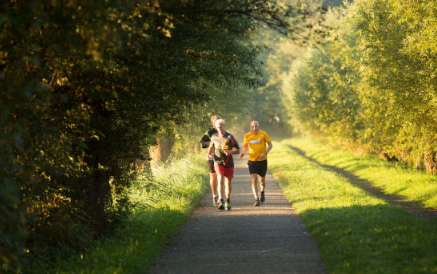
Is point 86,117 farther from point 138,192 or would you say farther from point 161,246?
point 138,192

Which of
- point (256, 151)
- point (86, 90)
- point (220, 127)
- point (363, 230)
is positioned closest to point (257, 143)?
point (256, 151)

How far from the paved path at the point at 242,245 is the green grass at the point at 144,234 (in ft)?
0.83

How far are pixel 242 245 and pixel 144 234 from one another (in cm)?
197

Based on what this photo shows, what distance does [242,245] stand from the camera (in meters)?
8.83

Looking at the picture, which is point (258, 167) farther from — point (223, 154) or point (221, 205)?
point (221, 205)

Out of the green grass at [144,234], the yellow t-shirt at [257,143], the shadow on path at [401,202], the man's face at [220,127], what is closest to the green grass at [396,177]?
the shadow on path at [401,202]

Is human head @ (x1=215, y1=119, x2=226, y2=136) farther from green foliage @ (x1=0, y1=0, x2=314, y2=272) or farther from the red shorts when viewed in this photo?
green foliage @ (x1=0, y1=0, x2=314, y2=272)

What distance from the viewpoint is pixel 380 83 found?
15.9m

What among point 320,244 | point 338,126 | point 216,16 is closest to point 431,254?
point 320,244

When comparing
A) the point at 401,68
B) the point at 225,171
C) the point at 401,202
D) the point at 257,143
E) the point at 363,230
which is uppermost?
the point at 401,68

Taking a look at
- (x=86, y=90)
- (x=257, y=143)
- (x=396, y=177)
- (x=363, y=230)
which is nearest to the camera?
(x=86, y=90)

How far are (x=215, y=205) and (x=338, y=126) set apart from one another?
1900 cm

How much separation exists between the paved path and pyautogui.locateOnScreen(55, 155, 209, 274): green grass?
252mm

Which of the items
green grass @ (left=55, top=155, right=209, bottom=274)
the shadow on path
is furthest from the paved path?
the shadow on path
